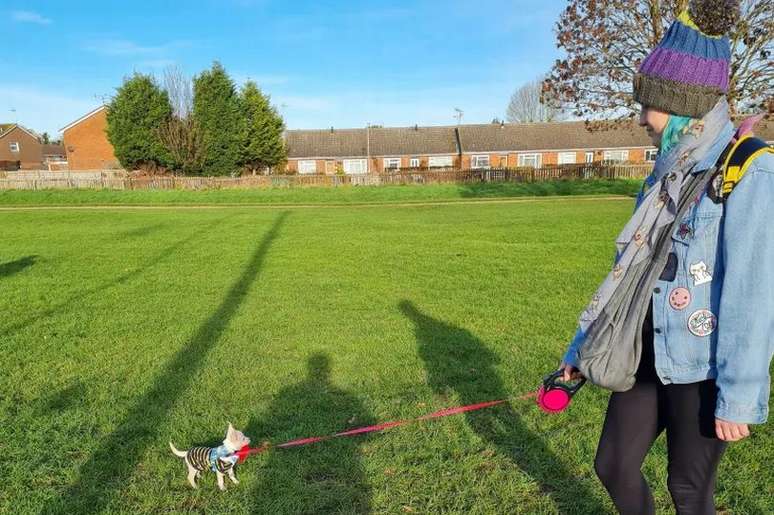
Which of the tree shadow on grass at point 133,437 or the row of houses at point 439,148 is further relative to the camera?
the row of houses at point 439,148

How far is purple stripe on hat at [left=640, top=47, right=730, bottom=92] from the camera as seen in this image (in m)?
1.78

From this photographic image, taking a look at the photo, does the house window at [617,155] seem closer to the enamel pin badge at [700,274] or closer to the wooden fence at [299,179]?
Answer: the wooden fence at [299,179]

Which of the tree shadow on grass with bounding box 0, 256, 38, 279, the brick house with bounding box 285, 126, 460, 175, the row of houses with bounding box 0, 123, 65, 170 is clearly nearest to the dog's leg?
the tree shadow on grass with bounding box 0, 256, 38, 279

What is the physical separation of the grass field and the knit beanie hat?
2111 millimetres

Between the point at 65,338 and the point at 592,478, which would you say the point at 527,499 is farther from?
the point at 65,338

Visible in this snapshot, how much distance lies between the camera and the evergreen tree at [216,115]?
3781 cm

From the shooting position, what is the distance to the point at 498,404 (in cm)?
404

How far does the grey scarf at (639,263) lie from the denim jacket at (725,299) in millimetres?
36

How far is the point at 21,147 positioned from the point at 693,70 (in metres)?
79.4

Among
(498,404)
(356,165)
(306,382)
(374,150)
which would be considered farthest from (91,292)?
(374,150)

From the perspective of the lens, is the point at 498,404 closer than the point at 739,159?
No

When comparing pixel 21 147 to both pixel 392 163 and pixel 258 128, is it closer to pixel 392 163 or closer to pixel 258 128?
pixel 258 128

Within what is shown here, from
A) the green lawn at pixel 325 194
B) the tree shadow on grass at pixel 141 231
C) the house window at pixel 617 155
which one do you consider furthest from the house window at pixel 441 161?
the tree shadow on grass at pixel 141 231

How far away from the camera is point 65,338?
5676 millimetres
